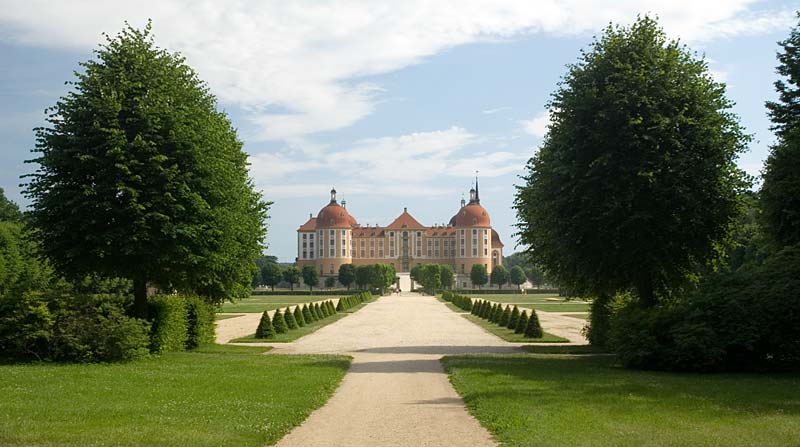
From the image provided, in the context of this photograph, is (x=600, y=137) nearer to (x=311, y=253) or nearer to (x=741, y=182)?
(x=741, y=182)

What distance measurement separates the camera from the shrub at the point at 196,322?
24172mm

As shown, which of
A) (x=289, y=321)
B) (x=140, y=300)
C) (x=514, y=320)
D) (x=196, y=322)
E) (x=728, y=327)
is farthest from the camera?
(x=289, y=321)

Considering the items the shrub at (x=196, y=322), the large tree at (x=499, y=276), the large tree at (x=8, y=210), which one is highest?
the large tree at (x=8, y=210)

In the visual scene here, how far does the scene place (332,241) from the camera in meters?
153

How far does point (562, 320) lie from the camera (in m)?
42.9

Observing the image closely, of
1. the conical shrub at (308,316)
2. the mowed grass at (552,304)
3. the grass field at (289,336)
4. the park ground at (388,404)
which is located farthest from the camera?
the mowed grass at (552,304)

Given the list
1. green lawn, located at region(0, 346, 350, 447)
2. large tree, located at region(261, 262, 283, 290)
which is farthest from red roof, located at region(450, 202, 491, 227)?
green lawn, located at region(0, 346, 350, 447)

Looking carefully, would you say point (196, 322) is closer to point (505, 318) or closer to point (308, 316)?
point (308, 316)

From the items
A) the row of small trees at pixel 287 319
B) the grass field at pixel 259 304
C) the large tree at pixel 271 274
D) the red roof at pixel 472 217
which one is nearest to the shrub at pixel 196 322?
the row of small trees at pixel 287 319

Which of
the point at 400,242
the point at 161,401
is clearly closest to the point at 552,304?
the point at 161,401

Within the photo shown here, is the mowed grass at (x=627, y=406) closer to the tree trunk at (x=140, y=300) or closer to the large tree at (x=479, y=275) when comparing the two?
the tree trunk at (x=140, y=300)

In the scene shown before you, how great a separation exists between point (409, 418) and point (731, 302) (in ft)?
28.6

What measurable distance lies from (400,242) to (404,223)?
4013 mm

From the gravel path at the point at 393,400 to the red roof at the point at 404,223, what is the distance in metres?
132
